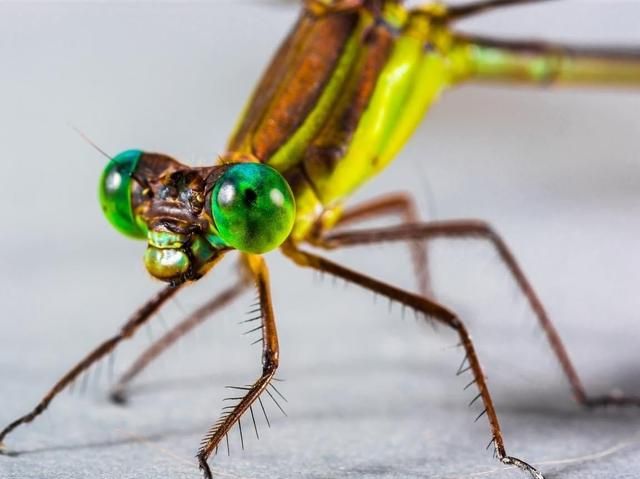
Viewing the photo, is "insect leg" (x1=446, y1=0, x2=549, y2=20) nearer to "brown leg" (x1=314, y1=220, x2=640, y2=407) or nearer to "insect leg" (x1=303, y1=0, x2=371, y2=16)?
"insect leg" (x1=303, y1=0, x2=371, y2=16)

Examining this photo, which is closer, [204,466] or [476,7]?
[204,466]

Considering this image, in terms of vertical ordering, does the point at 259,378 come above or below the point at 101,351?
below

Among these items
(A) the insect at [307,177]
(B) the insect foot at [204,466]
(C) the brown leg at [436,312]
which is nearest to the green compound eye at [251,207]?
(A) the insect at [307,177]

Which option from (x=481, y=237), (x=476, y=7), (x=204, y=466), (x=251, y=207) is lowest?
(x=204, y=466)

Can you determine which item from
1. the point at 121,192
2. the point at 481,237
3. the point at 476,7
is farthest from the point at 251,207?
the point at 476,7

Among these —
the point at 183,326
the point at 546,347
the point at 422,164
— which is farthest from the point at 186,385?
the point at 422,164

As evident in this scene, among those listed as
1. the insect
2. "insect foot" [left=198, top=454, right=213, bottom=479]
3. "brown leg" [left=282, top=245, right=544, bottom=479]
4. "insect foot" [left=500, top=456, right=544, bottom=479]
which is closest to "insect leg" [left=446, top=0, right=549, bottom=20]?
the insect

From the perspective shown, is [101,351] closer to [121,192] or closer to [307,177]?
[121,192]
